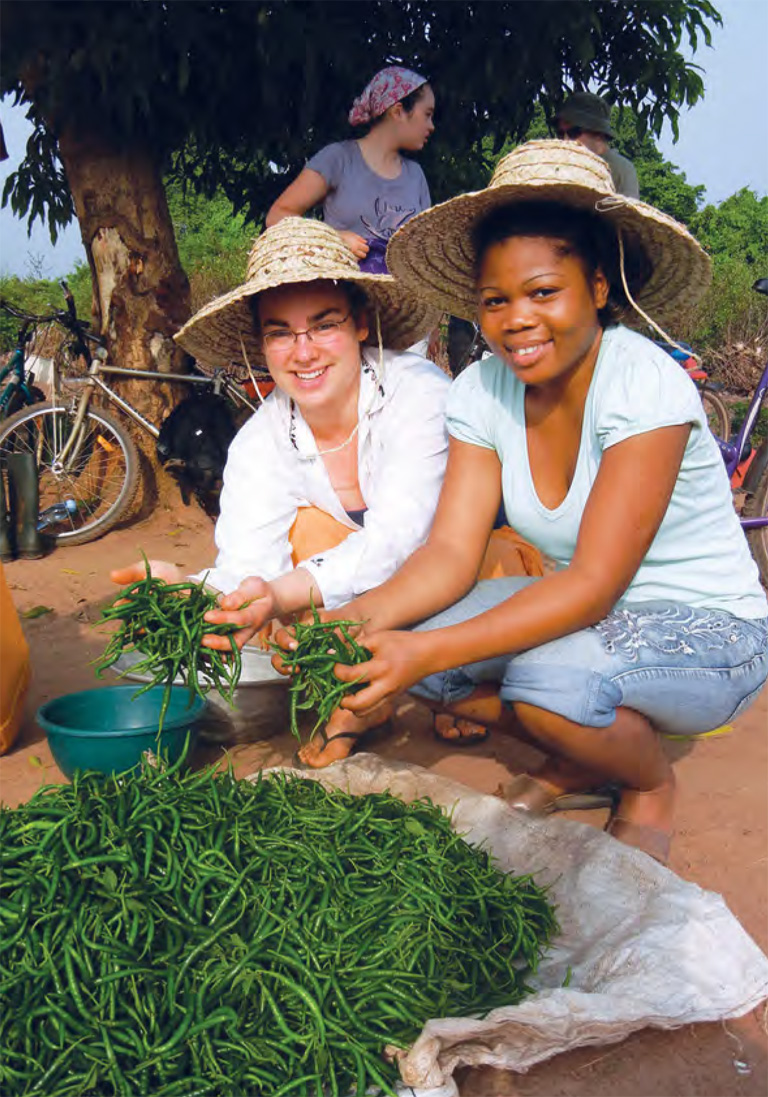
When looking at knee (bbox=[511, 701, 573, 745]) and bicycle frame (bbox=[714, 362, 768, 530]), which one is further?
bicycle frame (bbox=[714, 362, 768, 530])

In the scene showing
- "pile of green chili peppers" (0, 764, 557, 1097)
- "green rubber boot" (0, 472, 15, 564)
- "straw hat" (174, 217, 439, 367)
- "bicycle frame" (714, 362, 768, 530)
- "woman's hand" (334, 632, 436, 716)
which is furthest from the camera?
"green rubber boot" (0, 472, 15, 564)

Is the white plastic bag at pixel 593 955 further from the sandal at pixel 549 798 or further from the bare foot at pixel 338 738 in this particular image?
the bare foot at pixel 338 738

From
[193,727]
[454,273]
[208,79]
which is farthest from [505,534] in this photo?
[208,79]

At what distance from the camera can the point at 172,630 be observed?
232cm

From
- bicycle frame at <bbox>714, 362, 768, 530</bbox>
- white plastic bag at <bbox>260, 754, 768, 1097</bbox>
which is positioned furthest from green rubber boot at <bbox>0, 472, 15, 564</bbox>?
bicycle frame at <bbox>714, 362, 768, 530</bbox>

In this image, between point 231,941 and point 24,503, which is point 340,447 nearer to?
point 231,941

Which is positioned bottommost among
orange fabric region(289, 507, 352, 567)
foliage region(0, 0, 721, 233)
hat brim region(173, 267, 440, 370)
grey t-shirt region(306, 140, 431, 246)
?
orange fabric region(289, 507, 352, 567)

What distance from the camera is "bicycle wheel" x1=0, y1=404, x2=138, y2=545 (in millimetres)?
6047

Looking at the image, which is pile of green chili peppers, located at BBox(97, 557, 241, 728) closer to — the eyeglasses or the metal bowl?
the metal bowl

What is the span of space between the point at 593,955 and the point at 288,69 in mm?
5356

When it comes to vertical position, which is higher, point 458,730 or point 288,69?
point 288,69

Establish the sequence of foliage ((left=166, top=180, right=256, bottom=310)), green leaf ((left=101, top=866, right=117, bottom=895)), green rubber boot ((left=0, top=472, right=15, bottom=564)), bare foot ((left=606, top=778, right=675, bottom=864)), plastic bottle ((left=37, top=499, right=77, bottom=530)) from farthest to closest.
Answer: foliage ((left=166, top=180, right=256, bottom=310)) → plastic bottle ((left=37, top=499, right=77, bottom=530)) → green rubber boot ((left=0, top=472, right=15, bottom=564)) → bare foot ((left=606, top=778, right=675, bottom=864)) → green leaf ((left=101, top=866, right=117, bottom=895))

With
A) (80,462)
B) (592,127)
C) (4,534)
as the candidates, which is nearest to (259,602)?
(4,534)

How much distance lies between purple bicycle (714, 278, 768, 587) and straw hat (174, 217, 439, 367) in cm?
237
